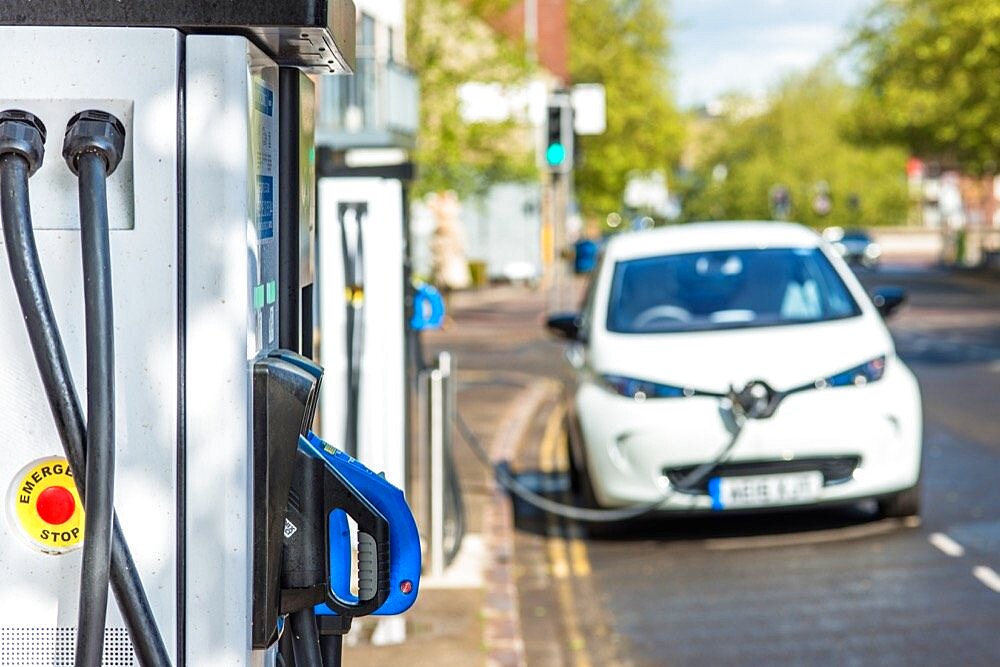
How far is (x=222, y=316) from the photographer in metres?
2.41

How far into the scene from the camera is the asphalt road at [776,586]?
718 centimetres

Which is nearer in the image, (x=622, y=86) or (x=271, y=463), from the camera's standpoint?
(x=271, y=463)

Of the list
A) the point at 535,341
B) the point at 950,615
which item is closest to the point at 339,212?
the point at 950,615

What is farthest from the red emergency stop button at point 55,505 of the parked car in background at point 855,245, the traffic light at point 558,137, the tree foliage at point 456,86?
the parked car in background at point 855,245

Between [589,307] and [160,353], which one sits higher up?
[160,353]

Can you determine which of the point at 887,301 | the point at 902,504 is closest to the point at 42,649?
the point at 902,504

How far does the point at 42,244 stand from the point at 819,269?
8.23 m

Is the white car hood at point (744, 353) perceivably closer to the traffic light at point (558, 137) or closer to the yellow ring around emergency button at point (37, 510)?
the yellow ring around emergency button at point (37, 510)

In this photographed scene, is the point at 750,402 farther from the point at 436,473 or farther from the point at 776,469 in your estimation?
the point at 436,473

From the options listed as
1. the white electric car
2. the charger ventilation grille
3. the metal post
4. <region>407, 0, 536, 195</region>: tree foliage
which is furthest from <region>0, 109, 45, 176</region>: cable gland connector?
<region>407, 0, 536, 195</region>: tree foliage

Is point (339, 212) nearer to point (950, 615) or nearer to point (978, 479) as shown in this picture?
point (950, 615)

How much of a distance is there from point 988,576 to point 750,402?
1.37 m

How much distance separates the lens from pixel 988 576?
27.9 feet

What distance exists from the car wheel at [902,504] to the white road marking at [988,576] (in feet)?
2.89
